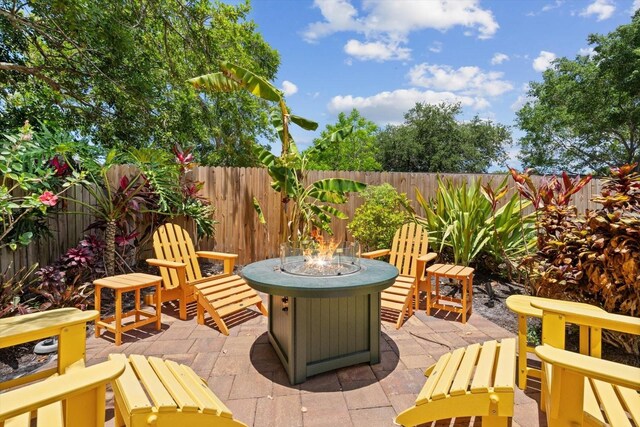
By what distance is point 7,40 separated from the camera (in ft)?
16.3

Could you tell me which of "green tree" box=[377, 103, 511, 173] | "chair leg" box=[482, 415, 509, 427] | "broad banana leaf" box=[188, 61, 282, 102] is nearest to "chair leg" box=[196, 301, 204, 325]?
"chair leg" box=[482, 415, 509, 427]

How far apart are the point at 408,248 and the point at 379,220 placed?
128cm

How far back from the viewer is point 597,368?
128 cm

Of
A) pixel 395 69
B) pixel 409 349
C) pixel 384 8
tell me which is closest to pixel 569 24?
pixel 384 8

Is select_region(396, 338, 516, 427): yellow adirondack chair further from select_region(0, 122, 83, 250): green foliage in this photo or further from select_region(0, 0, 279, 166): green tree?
select_region(0, 0, 279, 166): green tree

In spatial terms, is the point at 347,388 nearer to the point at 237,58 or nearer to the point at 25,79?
the point at 25,79

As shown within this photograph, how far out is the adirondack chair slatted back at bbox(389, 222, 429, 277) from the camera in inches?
169

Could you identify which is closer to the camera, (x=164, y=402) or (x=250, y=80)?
(x=164, y=402)

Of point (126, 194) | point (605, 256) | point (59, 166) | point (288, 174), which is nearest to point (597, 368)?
point (605, 256)

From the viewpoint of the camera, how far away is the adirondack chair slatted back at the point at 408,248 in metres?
4.29

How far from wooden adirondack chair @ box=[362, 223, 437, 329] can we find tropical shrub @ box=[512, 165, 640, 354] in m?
1.22

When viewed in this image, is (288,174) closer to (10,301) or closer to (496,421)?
(10,301)

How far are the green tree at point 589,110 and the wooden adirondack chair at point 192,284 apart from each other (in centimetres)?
1437

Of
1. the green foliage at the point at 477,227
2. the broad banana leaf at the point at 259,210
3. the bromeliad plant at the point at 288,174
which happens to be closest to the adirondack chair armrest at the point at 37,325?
the bromeliad plant at the point at 288,174
